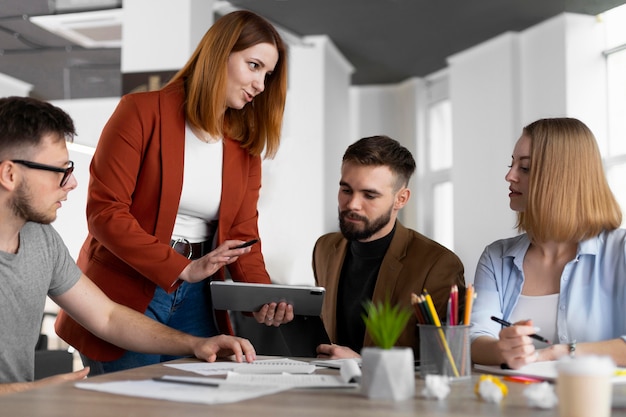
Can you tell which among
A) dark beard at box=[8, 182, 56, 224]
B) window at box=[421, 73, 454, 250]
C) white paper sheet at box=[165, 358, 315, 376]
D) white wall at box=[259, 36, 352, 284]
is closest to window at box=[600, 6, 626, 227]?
window at box=[421, 73, 454, 250]

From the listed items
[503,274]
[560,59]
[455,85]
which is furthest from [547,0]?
[503,274]

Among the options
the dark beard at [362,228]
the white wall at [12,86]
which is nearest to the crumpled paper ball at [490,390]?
the dark beard at [362,228]

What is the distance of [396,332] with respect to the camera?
3.63ft

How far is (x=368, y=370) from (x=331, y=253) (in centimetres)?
136

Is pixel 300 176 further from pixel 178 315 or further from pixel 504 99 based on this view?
pixel 178 315

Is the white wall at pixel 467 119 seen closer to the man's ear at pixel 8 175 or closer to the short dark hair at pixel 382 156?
the short dark hair at pixel 382 156

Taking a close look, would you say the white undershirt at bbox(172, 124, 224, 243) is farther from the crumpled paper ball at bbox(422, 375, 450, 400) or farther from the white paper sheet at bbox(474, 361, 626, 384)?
the crumpled paper ball at bbox(422, 375, 450, 400)

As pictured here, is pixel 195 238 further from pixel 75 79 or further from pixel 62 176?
pixel 75 79

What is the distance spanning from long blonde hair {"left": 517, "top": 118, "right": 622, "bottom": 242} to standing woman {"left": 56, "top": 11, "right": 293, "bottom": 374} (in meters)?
0.69

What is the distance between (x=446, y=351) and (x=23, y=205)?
945 mm

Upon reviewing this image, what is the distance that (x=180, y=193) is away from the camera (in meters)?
2.07

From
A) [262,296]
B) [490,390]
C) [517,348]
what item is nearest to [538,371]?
[517,348]

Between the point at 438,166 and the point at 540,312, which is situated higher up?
the point at 438,166

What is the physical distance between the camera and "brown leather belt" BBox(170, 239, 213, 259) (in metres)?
2.13
